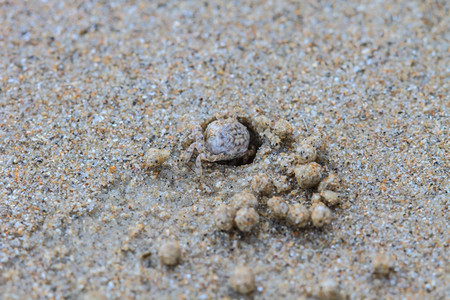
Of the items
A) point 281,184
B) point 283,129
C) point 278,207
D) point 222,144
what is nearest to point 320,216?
point 278,207

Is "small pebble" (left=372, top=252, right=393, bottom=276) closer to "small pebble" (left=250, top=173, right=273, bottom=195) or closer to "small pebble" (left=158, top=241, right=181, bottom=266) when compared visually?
"small pebble" (left=250, top=173, right=273, bottom=195)

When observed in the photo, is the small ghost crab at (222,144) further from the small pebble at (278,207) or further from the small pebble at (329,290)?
the small pebble at (329,290)

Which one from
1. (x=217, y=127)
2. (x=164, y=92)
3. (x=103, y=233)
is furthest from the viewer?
(x=164, y=92)

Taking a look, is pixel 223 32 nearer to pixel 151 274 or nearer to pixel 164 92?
pixel 164 92

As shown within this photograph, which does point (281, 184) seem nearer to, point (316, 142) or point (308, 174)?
point (308, 174)

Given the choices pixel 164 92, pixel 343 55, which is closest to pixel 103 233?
pixel 164 92

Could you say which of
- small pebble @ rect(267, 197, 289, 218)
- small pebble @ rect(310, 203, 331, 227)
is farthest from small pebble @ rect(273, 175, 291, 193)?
small pebble @ rect(310, 203, 331, 227)
